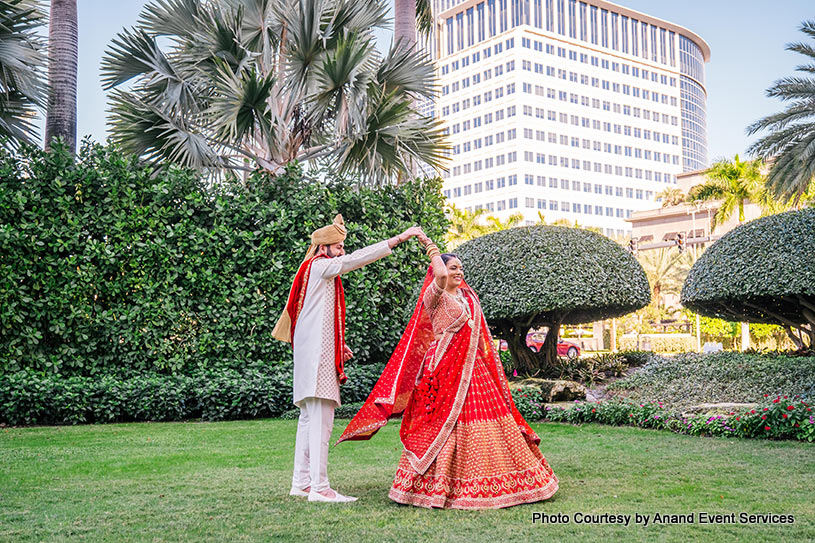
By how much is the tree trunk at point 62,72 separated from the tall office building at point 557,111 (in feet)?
248

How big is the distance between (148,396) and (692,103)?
134 meters

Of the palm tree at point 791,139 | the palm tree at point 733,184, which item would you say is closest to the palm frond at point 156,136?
the palm tree at point 791,139

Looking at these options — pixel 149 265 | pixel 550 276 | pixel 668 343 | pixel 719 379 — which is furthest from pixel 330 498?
pixel 668 343

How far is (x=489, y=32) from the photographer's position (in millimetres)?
103750

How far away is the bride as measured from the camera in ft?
16.2

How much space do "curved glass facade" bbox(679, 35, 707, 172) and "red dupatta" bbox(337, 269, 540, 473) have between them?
124m

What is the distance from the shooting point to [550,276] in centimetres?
1183

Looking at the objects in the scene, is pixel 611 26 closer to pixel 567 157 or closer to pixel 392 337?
pixel 567 157

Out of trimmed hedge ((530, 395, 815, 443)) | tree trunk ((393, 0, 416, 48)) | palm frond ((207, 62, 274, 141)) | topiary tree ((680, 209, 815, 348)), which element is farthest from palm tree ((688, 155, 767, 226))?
palm frond ((207, 62, 274, 141))

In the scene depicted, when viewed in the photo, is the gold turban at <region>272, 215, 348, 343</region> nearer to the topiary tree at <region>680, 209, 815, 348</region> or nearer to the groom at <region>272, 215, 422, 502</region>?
the groom at <region>272, 215, 422, 502</region>

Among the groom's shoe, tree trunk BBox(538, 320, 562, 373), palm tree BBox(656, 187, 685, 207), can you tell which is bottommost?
the groom's shoe

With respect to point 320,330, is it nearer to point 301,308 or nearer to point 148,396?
point 301,308

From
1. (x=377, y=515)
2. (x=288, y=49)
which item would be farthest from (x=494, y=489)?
(x=288, y=49)

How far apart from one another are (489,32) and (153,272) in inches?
3914
